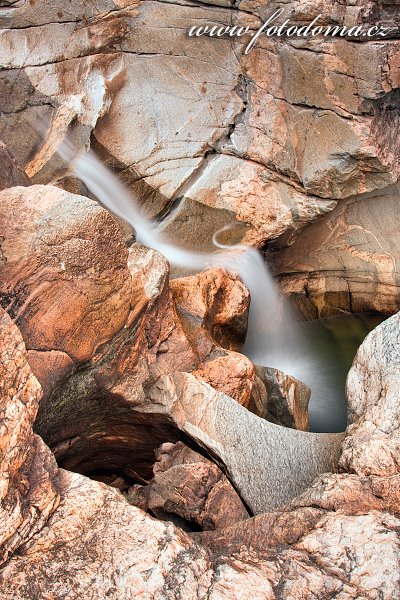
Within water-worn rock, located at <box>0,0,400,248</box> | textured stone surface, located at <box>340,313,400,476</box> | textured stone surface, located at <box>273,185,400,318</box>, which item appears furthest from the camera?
textured stone surface, located at <box>273,185,400,318</box>

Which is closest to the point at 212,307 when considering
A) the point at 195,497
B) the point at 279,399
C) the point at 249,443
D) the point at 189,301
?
the point at 189,301

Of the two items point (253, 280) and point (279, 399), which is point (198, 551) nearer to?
point (279, 399)

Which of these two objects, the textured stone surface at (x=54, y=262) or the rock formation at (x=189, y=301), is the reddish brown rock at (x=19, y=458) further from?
the textured stone surface at (x=54, y=262)

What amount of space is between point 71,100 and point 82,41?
69 centimetres

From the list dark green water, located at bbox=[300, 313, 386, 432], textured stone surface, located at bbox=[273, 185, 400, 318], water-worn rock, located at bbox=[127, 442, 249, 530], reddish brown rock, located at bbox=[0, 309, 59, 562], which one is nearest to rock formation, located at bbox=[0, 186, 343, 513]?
water-worn rock, located at bbox=[127, 442, 249, 530]

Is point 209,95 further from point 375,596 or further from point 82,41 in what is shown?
point 375,596

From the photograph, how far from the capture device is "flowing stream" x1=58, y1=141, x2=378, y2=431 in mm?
7402

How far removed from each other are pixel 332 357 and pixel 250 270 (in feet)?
5.61

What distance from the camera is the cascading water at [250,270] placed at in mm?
7398

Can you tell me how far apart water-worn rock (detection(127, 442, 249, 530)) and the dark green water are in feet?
8.12

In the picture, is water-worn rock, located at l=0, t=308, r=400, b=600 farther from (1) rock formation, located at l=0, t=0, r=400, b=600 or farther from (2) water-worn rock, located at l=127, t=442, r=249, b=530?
(2) water-worn rock, located at l=127, t=442, r=249, b=530

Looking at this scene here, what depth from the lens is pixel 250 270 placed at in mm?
7773

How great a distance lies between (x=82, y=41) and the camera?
23.4ft

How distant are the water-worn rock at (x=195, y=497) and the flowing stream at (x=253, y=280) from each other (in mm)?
2663
